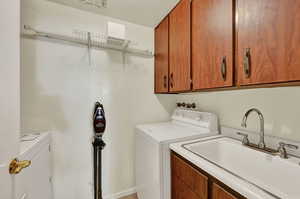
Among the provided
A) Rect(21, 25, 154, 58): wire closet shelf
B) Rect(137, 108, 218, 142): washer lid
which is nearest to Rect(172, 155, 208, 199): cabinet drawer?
Rect(137, 108, 218, 142): washer lid

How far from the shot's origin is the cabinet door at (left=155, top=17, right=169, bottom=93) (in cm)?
168

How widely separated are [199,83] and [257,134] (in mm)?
656

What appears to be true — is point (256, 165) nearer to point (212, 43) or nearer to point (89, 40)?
point (212, 43)

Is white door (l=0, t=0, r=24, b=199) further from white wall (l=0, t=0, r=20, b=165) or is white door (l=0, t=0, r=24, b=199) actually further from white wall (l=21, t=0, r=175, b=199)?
white wall (l=21, t=0, r=175, b=199)

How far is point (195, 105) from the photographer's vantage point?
1.87 m

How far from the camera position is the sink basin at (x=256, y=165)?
778mm

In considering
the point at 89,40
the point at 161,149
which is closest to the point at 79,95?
the point at 89,40

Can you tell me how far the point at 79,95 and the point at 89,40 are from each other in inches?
25.8

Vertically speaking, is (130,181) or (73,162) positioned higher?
(73,162)

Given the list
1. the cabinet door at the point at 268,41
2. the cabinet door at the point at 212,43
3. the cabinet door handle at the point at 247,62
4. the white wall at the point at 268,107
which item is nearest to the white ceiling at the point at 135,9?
the cabinet door at the point at 212,43

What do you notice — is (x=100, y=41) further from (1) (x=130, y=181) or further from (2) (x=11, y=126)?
(1) (x=130, y=181)

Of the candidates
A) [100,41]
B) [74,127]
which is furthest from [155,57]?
[74,127]

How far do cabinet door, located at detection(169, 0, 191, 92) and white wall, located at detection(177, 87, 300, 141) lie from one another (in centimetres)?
50

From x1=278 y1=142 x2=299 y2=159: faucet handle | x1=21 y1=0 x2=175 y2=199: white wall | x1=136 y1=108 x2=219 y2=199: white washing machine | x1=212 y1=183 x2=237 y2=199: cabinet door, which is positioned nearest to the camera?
x1=212 y1=183 x2=237 y2=199: cabinet door
